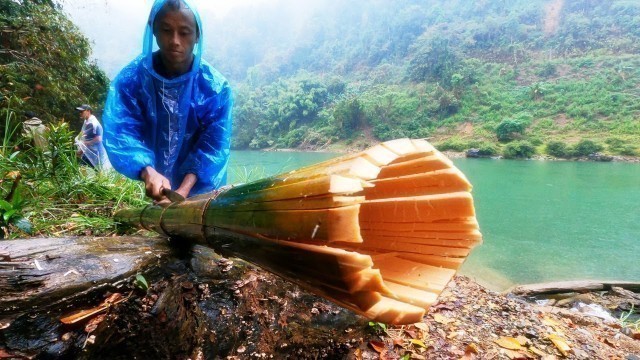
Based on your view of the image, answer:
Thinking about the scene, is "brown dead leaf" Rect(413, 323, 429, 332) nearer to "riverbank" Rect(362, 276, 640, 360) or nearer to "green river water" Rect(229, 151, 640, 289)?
"riverbank" Rect(362, 276, 640, 360)

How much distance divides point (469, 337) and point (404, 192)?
1272 mm

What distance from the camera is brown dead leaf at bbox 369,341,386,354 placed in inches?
58.7

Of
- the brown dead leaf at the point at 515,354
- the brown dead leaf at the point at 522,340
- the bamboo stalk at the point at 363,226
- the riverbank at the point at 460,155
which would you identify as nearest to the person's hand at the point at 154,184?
the bamboo stalk at the point at 363,226

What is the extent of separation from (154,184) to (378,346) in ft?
3.88

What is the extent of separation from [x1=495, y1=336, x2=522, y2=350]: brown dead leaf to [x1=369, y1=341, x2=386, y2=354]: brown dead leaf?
63 cm

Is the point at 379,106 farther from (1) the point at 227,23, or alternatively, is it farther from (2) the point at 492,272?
(1) the point at 227,23

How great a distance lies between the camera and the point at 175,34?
5.86ft

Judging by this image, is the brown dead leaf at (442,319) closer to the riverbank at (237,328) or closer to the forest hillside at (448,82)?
the riverbank at (237,328)

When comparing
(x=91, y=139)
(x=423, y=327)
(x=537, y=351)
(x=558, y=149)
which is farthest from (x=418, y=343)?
(x=558, y=149)

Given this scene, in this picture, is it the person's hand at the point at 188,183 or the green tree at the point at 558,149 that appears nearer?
the person's hand at the point at 188,183

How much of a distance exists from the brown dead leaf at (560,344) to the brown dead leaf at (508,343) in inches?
9.3

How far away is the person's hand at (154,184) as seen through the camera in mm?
1443

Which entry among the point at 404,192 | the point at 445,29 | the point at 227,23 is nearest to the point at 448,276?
the point at 404,192

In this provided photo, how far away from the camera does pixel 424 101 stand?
4038 cm
